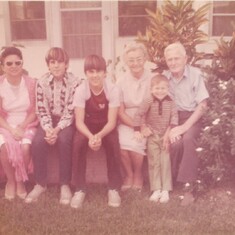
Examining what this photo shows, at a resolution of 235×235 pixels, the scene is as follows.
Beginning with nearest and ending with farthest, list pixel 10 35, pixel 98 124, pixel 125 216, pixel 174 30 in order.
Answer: pixel 125 216 → pixel 98 124 → pixel 174 30 → pixel 10 35

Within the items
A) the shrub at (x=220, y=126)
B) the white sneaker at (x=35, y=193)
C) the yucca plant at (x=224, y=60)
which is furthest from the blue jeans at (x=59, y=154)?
the yucca plant at (x=224, y=60)

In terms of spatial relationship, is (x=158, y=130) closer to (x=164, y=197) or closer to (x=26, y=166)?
(x=164, y=197)

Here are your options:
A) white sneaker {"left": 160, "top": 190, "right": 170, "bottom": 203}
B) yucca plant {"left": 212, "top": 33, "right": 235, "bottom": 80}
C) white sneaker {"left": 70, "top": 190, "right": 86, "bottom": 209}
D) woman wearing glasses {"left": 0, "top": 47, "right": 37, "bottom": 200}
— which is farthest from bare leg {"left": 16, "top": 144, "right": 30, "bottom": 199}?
yucca plant {"left": 212, "top": 33, "right": 235, "bottom": 80}

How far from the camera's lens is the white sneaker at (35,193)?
162 centimetres

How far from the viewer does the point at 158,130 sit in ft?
5.39

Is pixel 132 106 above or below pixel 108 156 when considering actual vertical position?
Result: above

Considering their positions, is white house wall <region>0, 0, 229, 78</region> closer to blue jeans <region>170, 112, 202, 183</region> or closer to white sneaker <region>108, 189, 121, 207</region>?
blue jeans <region>170, 112, 202, 183</region>

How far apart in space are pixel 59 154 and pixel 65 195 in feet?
0.54

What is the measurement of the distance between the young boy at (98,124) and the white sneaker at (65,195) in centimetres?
3

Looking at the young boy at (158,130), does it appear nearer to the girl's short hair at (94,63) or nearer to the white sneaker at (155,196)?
the white sneaker at (155,196)

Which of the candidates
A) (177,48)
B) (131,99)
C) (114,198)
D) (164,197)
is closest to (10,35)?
(131,99)

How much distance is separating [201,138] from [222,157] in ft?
0.38

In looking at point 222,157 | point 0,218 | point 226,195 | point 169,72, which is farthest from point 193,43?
point 0,218

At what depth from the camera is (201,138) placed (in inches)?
61.9
